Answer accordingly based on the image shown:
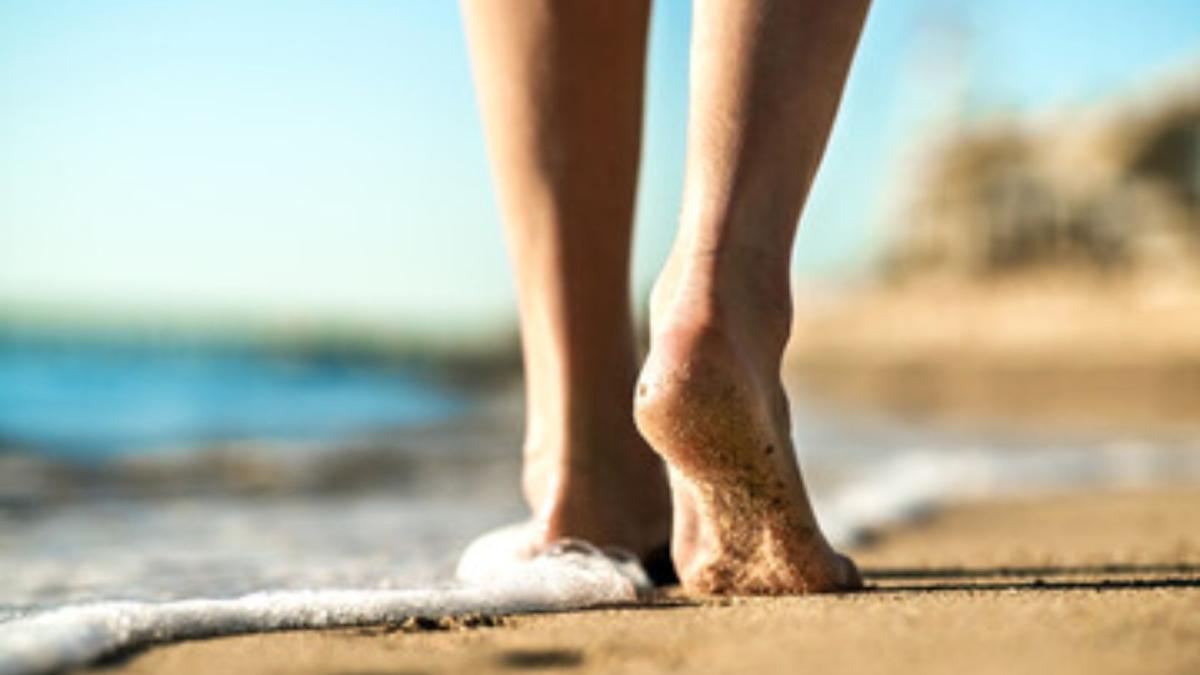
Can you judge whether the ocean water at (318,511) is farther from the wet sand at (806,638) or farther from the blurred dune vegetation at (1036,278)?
the blurred dune vegetation at (1036,278)

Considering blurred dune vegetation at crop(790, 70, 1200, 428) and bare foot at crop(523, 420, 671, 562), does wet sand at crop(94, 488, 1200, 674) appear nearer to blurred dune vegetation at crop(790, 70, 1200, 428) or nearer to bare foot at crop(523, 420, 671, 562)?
bare foot at crop(523, 420, 671, 562)

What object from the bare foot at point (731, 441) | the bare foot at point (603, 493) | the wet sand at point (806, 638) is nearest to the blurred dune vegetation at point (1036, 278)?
the bare foot at point (603, 493)

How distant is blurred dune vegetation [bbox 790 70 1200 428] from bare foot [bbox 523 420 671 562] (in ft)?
31.3

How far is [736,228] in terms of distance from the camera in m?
1.42

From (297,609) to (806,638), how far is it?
17.5 inches

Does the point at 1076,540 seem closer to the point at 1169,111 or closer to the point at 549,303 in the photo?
the point at 549,303

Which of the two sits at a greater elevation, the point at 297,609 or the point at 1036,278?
the point at 1036,278

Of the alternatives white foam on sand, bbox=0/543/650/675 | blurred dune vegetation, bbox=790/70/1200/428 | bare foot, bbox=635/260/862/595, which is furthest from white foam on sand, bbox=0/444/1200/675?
blurred dune vegetation, bbox=790/70/1200/428

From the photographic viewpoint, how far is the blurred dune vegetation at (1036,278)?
45.6ft

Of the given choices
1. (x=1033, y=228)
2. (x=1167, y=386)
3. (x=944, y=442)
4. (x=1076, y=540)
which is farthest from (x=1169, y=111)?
(x=1076, y=540)

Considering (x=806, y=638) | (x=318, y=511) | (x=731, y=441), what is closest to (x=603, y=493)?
(x=731, y=441)

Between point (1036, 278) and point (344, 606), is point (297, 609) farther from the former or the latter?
point (1036, 278)

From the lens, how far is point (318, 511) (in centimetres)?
303

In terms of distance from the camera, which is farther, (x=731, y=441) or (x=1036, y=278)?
(x=1036, y=278)
